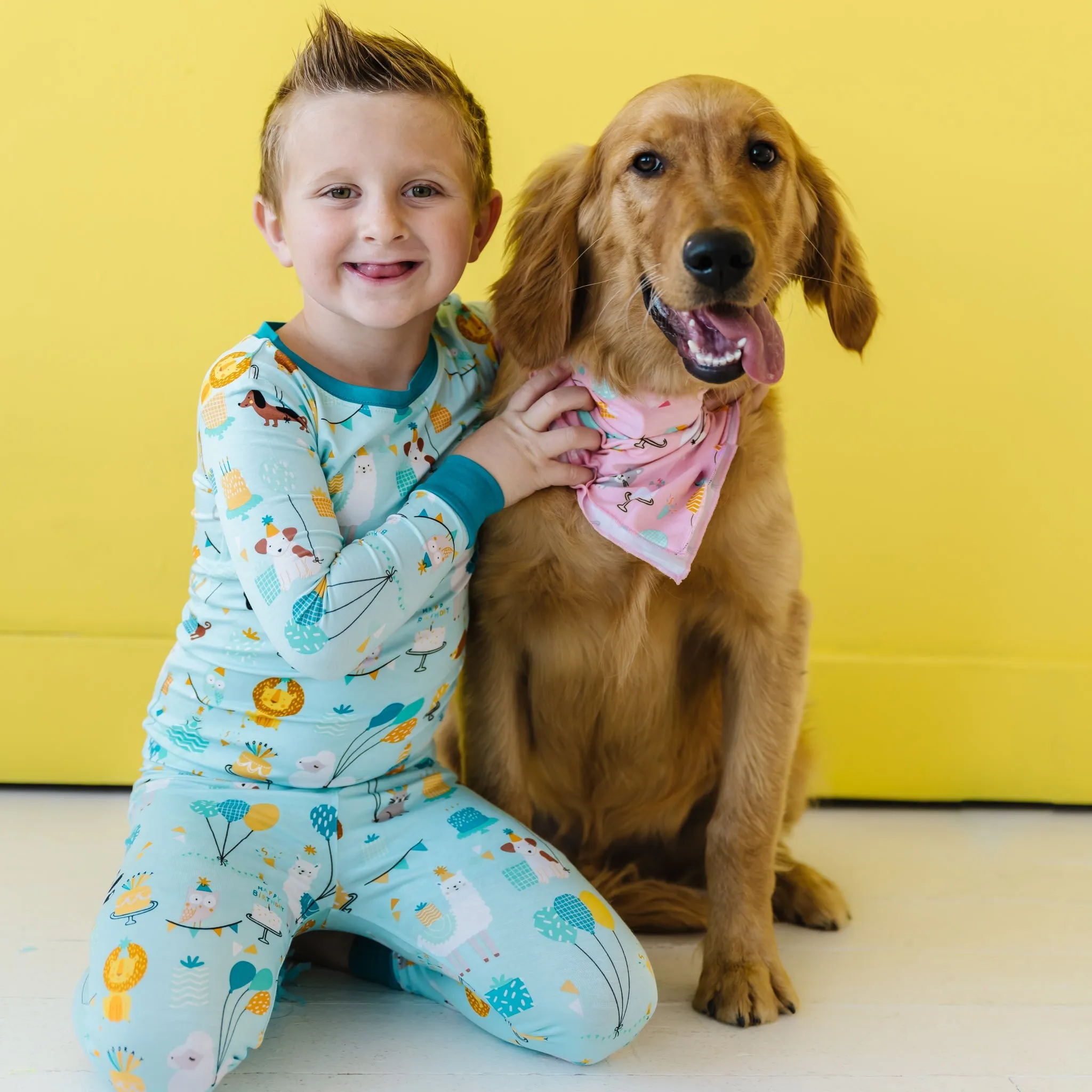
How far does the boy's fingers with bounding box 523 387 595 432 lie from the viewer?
5.54 feet

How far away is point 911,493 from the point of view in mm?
2549

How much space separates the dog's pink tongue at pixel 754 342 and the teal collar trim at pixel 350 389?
460 millimetres

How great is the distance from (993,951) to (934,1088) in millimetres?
492

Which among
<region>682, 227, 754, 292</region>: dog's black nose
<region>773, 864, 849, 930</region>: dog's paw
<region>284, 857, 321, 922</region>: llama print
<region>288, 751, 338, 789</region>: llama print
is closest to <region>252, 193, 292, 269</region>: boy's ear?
<region>682, 227, 754, 292</region>: dog's black nose

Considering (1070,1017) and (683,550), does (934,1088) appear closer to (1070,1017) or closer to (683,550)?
(1070,1017)

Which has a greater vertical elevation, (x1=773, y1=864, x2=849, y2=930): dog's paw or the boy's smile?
the boy's smile

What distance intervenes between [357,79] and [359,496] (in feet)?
1.92

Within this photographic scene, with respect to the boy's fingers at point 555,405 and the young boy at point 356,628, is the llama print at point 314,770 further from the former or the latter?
the boy's fingers at point 555,405

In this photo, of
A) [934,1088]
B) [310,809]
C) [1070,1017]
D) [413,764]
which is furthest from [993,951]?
[310,809]

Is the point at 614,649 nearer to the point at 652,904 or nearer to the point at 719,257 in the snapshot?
the point at 652,904

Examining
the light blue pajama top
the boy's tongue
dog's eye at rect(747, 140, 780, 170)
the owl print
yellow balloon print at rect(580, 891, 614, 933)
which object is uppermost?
dog's eye at rect(747, 140, 780, 170)

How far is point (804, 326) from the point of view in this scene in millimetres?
2496

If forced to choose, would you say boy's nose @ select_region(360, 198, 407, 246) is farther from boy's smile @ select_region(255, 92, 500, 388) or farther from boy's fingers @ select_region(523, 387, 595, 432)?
boy's fingers @ select_region(523, 387, 595, 432)

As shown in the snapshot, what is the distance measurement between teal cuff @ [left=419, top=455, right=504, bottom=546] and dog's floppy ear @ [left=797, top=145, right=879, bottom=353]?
60 centimetres
